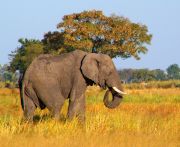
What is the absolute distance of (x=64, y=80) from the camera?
1395cm

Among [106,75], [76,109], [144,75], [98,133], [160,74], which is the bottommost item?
[98,133]

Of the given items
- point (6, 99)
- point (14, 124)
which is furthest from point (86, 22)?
point (14, 124)

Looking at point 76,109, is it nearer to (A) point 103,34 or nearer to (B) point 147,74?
(A) point 103,34

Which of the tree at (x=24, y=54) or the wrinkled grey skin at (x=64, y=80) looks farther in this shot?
the tree at (x=24, y=54)

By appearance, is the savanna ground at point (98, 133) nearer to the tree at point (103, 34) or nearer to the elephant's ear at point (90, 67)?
the elephant's ear at point (90, 67)

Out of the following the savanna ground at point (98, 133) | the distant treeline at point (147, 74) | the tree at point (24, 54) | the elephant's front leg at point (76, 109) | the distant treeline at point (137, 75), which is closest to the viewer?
the savanna ground at point (98, 133)

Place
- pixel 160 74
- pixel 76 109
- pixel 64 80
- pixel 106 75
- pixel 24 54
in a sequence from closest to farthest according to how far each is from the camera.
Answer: pixel 76 109 < pixel 64 80 < pixel 106 75 < pixel 24 54 < pixel 160 74

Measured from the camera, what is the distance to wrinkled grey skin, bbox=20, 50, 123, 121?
13.6 metres

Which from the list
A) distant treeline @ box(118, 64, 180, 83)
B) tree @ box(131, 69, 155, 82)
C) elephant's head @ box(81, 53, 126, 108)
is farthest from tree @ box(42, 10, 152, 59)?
tree @ box(131, 69, 155, 82)

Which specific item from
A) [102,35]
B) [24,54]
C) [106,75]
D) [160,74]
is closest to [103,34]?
[102,35]

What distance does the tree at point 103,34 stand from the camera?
155 feet

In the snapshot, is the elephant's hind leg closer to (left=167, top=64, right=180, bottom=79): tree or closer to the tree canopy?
the tree canopy

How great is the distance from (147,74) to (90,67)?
82.3m

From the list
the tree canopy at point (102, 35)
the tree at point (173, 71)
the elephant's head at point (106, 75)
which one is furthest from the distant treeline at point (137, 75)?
the elephant's head at point (106, 75)
